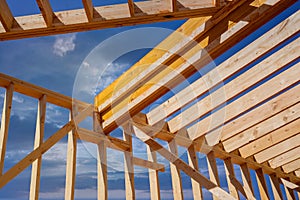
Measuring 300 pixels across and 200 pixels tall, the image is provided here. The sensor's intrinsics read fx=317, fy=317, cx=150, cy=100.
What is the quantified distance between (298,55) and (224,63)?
77 cm

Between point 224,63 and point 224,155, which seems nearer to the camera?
point 224,63

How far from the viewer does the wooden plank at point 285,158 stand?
17.7 feet

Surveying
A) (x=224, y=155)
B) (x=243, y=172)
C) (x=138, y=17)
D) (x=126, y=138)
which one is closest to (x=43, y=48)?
(x=126, y=138)

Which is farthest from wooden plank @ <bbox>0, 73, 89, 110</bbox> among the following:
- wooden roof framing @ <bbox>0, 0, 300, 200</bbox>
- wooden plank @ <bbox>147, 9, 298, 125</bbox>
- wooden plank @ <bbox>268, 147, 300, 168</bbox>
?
wooden plank @ <bbox>268, 147, 300, 168</bbox>

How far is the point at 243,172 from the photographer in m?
5.28

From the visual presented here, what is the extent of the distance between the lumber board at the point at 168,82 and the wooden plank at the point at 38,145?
35.5 inches

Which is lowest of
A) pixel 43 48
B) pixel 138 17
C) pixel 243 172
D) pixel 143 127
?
pixel 243 172

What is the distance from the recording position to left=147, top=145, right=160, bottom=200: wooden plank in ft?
13.4

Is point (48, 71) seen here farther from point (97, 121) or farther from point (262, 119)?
point (262, 119)

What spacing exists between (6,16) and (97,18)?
2.41 ft

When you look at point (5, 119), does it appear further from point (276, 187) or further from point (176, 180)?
point (276, 187)

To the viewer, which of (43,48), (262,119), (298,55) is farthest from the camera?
(262,119)

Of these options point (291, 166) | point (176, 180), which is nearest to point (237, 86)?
point (176, 180)

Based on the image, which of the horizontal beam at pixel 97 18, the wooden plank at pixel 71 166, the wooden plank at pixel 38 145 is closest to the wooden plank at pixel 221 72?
the horizontal beam at pixel 97 18
